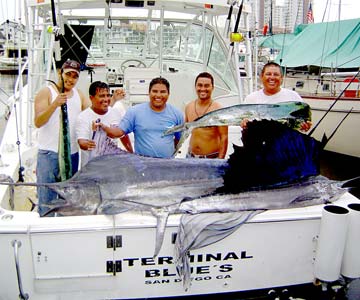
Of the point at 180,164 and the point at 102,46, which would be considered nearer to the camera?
the point at 180,164

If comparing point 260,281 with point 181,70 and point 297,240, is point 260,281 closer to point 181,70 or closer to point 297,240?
point 297,240

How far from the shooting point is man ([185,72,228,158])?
3514 millimetres

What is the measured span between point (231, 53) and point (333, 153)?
222 inches

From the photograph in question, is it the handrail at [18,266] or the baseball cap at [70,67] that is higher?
the baseball cap at [70,67]

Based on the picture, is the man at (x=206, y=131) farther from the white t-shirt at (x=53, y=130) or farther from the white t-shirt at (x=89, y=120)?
the white t-shirt at (x=53, y=130)

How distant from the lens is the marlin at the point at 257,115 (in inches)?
121

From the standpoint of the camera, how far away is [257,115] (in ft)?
10.2

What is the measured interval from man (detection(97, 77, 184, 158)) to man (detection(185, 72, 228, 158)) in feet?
1.08

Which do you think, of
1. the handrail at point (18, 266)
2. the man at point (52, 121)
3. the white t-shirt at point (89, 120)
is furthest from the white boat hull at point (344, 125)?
the handrail at point (18, 266)

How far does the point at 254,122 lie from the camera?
272 centimetres

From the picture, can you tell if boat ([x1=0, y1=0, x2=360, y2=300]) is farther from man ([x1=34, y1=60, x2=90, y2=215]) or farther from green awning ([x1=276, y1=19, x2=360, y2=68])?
green awning ([x1=276, y1=19, x2=360, y2=68])

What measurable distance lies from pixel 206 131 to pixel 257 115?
0.60m

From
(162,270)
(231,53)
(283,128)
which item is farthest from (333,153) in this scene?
(162,270)

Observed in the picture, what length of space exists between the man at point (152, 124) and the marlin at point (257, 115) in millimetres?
143
